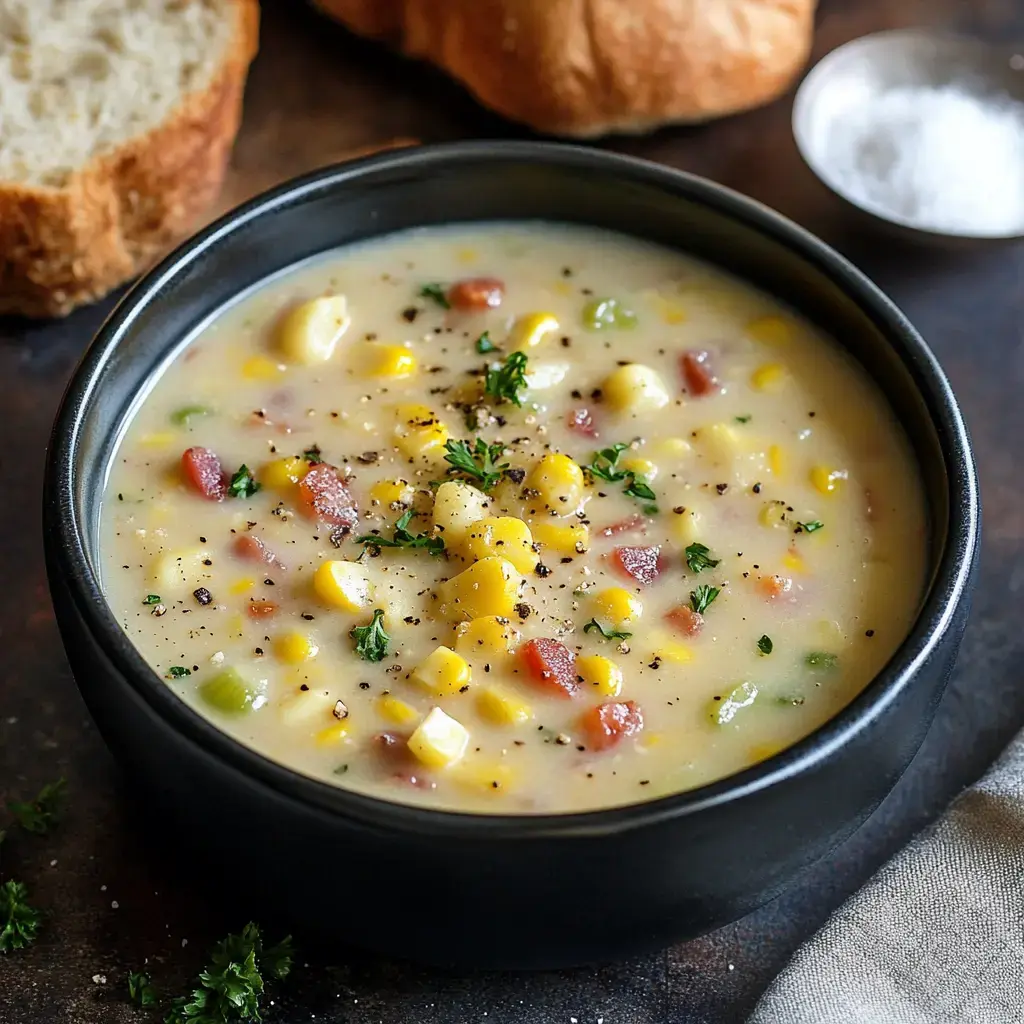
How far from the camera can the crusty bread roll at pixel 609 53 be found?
365cm

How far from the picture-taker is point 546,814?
210 centimetres

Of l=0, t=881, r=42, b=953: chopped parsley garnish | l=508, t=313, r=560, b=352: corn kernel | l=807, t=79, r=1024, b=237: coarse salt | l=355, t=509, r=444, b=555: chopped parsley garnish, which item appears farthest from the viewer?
l=807, t=79, r=1024, b=237: coarse salt

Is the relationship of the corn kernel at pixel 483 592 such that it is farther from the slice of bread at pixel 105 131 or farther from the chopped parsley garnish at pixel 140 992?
the slice of bread at pixel 105 131

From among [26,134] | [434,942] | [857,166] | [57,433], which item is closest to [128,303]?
[57,433]

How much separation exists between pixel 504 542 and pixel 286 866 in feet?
2.15

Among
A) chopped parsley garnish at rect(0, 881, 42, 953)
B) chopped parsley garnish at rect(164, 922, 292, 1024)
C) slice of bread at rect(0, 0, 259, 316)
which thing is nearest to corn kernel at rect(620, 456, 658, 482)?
chopped parsley garnish at rect(164, 922, 292, 1024)

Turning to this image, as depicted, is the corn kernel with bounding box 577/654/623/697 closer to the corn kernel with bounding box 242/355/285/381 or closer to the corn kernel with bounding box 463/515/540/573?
the corn kernel with bounding box 463/515/540/573

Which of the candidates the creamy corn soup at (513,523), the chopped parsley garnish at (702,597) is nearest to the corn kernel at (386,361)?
the creamy corn soup at (513,523)

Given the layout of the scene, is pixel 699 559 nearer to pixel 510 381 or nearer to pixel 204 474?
pixel 510 381

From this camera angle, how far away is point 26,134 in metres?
3.41

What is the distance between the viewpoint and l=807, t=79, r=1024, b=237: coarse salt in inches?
144

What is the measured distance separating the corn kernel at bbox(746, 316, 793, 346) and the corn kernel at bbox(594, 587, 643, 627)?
29.2 inches

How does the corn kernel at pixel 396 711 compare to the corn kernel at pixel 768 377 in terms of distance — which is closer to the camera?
the corn kernel at pixel 396 711

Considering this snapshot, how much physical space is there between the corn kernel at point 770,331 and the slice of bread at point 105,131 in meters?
1.37
